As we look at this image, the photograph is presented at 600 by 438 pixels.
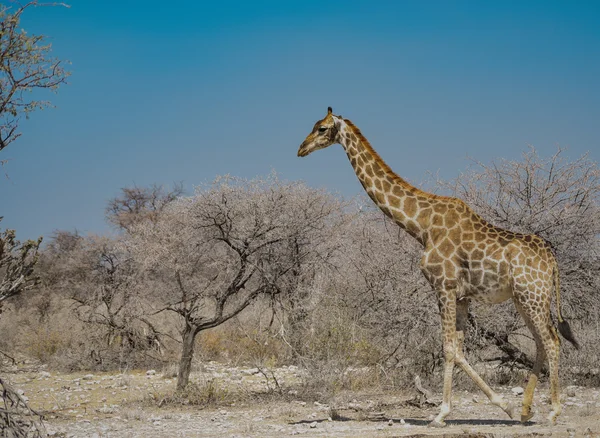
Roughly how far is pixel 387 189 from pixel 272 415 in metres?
3.73

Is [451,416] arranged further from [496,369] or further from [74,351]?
[74,351]

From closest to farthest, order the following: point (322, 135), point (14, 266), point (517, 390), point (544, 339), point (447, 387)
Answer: point (14, 266) → point (544, 339) → point (447, 387) → point (322, 135) → point (517, 390)

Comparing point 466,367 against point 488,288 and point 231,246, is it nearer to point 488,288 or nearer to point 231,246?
point 488,288

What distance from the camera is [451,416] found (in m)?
10.5

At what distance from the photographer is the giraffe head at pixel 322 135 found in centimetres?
1059

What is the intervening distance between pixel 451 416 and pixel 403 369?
3.05 meters

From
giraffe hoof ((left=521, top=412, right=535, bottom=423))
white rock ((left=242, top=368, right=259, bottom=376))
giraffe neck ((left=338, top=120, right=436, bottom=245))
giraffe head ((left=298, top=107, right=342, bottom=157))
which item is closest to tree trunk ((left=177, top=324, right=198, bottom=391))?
white rock ((left=242, top=368, right=259, bottom=376))

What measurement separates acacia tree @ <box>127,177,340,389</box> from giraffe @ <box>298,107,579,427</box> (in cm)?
332

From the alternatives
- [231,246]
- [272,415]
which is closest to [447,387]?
[272,415]

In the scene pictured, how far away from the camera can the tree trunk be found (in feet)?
42.4

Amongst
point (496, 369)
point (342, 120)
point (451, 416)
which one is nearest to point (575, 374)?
point (496, 369)

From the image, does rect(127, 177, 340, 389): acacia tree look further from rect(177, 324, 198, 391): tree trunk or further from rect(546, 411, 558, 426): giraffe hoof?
rect(546, 411, 558, 426): giraffe hoof

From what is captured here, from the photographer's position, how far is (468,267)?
9.72 m

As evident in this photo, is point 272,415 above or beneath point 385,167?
beneath
